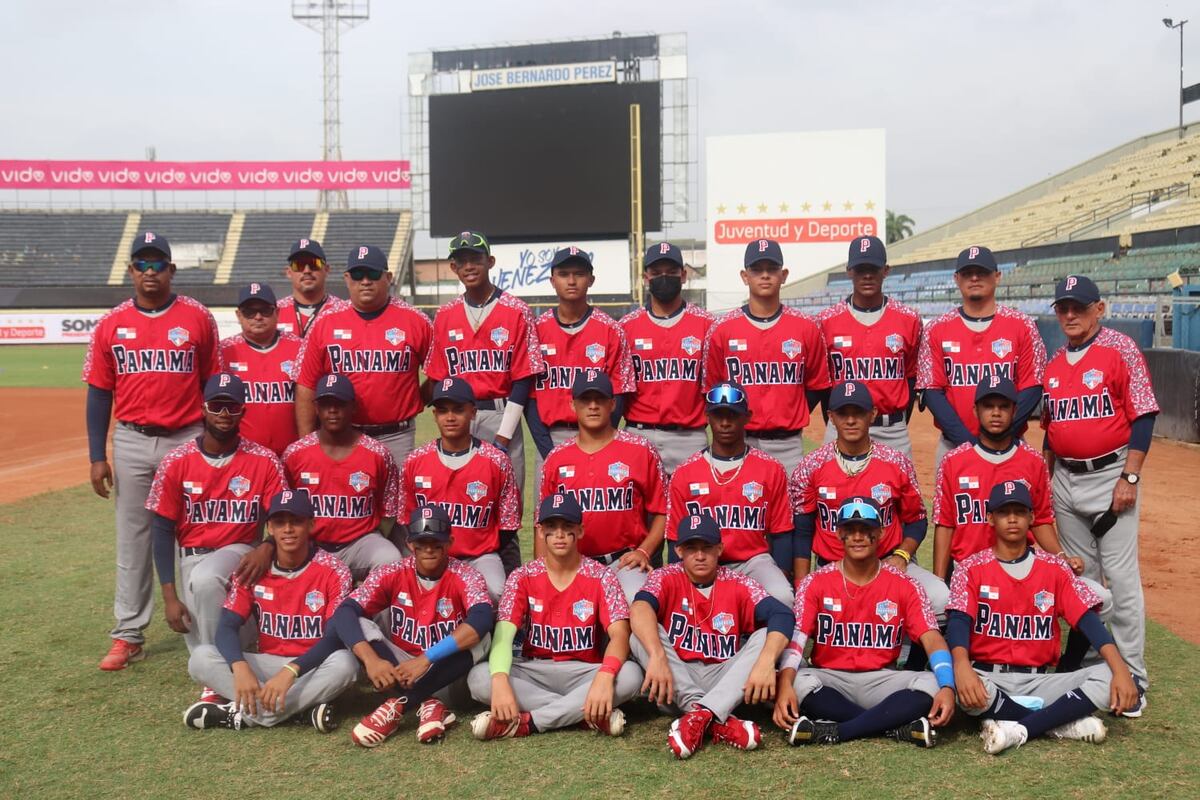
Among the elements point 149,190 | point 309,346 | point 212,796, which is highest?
point 149,190

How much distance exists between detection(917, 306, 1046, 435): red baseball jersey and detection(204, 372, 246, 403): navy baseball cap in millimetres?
3550

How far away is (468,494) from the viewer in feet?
17.0

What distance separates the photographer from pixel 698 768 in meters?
4.02

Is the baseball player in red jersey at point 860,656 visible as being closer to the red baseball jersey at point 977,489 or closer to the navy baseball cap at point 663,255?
the red baseball jersey at point 977,489

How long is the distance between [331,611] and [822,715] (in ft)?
7.64

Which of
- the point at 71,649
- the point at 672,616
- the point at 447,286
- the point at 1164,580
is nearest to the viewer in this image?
the point at 672,616

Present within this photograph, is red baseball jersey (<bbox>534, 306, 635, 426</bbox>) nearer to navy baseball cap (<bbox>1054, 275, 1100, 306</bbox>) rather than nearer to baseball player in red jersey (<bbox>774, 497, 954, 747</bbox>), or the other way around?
baseball player in red jersey (<bbox>774, 497, 954, 747</bbox>)

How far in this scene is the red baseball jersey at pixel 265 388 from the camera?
5965 millimetres

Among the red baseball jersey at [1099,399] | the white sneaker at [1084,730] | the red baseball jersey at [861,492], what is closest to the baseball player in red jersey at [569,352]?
the red baseball jersey at [861,492]

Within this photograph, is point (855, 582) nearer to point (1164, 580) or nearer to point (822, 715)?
point (822, 715)

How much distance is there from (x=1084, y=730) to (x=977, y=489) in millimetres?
1173

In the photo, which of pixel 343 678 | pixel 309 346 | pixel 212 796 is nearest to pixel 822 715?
pixel 343 678

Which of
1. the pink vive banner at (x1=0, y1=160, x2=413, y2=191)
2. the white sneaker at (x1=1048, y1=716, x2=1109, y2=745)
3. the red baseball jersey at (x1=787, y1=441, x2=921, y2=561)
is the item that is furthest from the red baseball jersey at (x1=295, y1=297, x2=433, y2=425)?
the pink vive banner at (x1=0, y1=160, x2=413, y2=191)

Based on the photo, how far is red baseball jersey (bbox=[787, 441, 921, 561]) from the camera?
5.00 m
